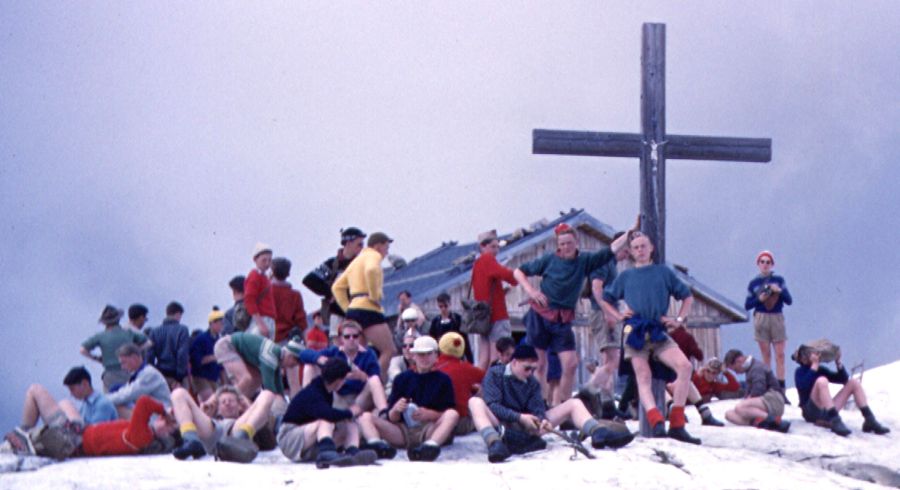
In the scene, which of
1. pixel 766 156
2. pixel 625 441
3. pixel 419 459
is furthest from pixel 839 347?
pixel 419 459

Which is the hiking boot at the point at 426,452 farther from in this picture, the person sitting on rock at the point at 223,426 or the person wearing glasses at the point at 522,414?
the person sitting on rock at the point at 223,426

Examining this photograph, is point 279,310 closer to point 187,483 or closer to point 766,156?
point 187,483

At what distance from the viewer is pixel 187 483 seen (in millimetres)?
10367

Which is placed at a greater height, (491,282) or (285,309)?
(491,282)

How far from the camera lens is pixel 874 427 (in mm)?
14852

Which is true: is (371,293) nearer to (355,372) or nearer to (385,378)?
(385,378)

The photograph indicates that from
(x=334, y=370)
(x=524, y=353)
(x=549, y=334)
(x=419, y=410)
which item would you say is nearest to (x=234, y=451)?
(x=334, y=370)

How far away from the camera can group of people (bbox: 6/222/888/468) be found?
11.7 m

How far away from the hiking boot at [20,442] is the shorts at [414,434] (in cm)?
359

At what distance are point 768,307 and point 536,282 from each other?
9957 mm

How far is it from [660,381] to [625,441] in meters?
1.56

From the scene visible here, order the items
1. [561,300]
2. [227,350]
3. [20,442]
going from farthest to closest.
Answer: [227,350], [561,300], [20,442]

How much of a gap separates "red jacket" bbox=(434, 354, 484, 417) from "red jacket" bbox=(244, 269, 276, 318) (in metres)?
2.45

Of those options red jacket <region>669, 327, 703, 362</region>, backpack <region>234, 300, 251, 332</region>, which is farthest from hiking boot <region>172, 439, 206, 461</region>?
red jacket <region>669, 327, 703, 362</region>
